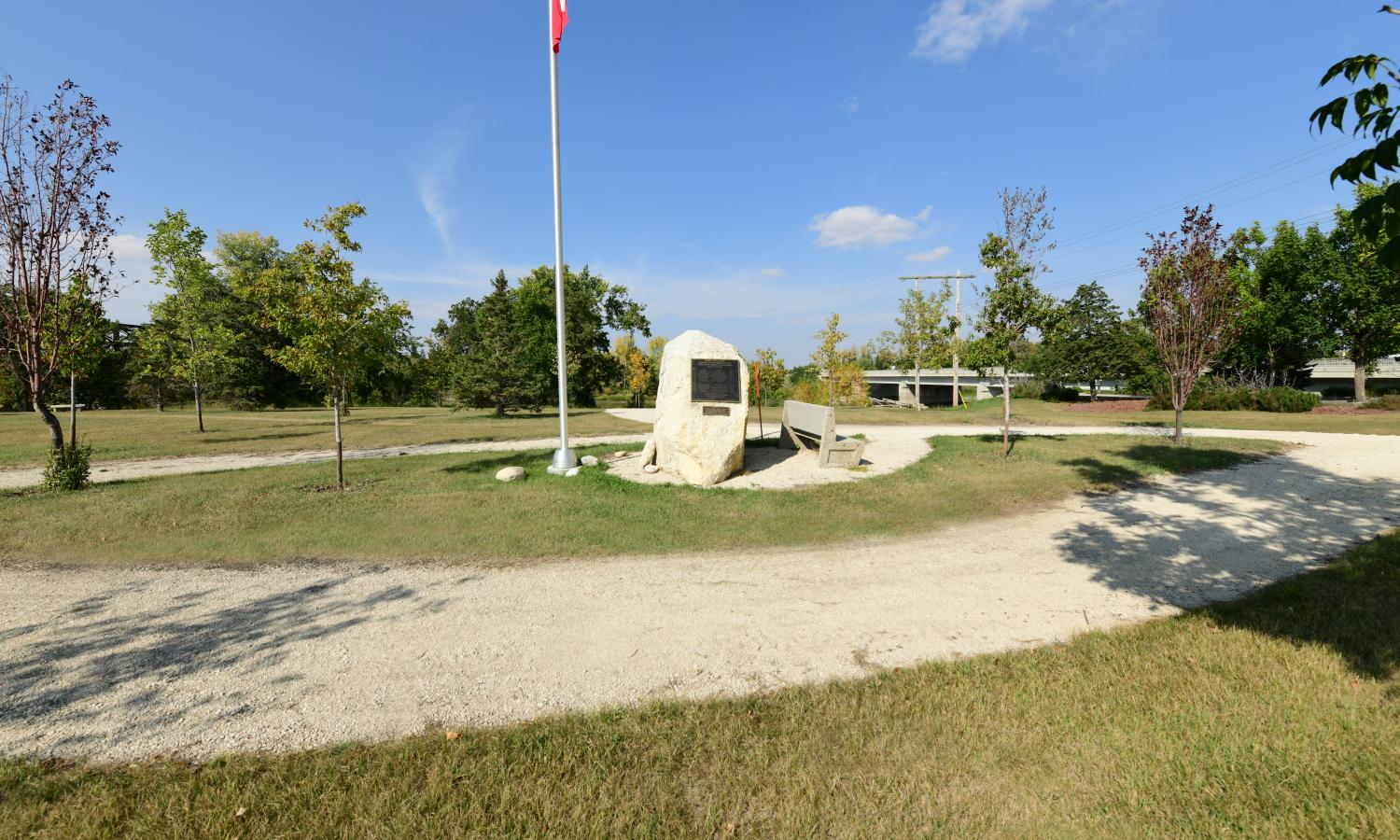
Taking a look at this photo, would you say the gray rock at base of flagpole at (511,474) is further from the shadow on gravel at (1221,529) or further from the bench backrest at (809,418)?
the shadow on gravel at (1221,529)

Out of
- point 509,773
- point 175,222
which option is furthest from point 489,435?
point 509,773

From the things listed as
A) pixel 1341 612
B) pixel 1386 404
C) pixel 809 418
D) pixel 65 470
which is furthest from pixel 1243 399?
pixel 65 470

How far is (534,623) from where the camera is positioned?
16.5 ft

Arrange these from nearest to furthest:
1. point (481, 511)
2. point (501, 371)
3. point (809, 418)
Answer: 1. point (481, 511)
2. point (809, 418)
3. point (501, 371)

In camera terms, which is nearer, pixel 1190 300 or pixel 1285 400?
pixel 1190 300

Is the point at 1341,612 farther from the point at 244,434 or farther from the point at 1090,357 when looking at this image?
the point at 1090,357

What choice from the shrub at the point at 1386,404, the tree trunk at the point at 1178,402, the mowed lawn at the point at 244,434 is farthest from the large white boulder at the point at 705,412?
the shrub at the point at 1386,404

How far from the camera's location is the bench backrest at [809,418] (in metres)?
12.4

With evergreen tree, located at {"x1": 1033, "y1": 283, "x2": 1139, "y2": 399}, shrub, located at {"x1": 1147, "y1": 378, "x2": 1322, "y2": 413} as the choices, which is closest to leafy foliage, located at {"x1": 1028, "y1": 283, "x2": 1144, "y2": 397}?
evergreen tree, located at {"x1": 1033, "y1": 283, "x2": 1139, "y2": 399}

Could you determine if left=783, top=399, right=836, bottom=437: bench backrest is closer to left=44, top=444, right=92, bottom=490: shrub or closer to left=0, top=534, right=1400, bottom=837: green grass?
left=0, top=534, right=1400, bottom=837: green grass

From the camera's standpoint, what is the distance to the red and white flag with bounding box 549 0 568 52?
37.7 ft

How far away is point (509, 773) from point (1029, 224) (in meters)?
14.6

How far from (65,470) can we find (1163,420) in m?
34.8

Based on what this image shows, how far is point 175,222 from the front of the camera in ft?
65.2
